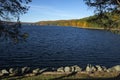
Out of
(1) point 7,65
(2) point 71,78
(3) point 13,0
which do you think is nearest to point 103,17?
(2) point 71,78

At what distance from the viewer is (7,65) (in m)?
44.7

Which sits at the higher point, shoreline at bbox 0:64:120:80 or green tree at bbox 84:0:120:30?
green tree at bbox 84:0:120:30

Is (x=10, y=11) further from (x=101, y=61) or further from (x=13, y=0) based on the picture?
(x=101, y=61)

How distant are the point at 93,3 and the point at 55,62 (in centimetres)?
2893

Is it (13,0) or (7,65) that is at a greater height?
(13,0)

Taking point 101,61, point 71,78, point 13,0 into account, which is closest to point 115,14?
point 71,78

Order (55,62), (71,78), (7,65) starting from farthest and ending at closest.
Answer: (55,62) < (7,65) < (71,78)

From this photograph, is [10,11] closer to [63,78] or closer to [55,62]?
[63,78]

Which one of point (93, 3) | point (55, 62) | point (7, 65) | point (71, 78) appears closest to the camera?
point (93, 3)

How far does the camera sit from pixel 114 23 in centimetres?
2153

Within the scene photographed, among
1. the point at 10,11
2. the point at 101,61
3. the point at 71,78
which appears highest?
the point at 10,11

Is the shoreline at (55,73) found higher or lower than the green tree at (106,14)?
lower

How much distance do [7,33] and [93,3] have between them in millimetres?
7940

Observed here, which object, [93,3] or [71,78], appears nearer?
[93,3]
